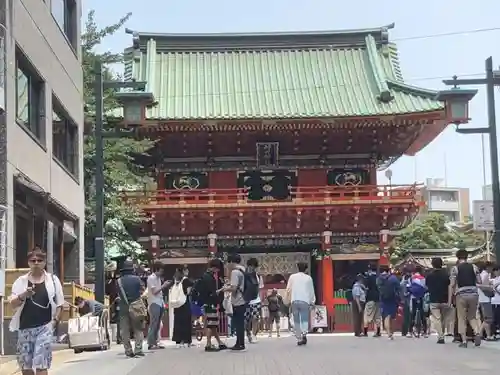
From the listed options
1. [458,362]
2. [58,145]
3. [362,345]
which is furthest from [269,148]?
[458,362]

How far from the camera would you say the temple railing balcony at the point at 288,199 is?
31438mm

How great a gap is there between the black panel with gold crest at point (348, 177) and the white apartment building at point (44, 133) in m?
10.7

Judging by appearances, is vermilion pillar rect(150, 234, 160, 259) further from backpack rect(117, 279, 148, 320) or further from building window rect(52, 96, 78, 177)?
backpack rect(117, 279, 148, 320)

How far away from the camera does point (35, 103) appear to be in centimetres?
2048

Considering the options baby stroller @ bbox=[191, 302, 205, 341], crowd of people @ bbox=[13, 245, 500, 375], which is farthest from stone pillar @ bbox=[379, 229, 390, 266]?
baby stroller @ bbox=[191, 302, 205, 341]

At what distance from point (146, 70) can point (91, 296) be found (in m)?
15.1

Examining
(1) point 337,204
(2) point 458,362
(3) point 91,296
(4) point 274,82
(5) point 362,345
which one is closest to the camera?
(2) point 458,362

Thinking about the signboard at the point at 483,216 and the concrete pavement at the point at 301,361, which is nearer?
the concrete pavement at the point at 301,361

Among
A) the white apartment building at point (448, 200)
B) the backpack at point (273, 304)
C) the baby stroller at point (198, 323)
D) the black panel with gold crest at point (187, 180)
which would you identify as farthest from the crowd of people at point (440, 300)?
the white apartment building at point (448, 200)

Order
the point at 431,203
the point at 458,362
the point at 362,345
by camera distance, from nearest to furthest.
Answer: the point at 458,362 < the point at 362,345 < the point at 431,203

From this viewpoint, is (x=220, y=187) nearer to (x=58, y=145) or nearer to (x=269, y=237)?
(x=269, y=237)

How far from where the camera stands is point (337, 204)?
104 feet

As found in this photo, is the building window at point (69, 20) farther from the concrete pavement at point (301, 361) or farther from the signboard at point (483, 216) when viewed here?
the signboard at point (483, 216)

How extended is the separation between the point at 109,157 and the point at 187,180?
18.2 feet
